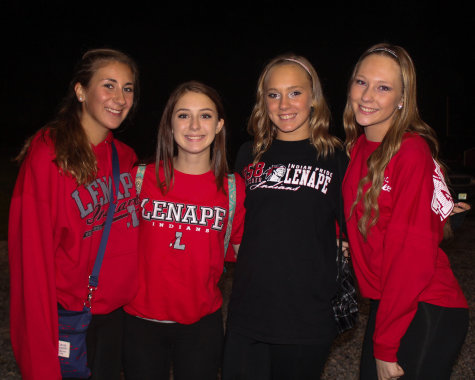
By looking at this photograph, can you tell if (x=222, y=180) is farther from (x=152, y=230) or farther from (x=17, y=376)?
(x=17, y=376)

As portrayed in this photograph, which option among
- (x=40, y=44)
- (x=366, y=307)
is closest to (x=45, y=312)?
(x=366, y=307)

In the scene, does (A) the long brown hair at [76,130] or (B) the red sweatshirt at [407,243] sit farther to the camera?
(A) the long brown hair at [76,130]

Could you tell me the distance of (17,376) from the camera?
3.51 meters

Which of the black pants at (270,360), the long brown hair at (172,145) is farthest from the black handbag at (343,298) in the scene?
the long brown hair at (172,145)

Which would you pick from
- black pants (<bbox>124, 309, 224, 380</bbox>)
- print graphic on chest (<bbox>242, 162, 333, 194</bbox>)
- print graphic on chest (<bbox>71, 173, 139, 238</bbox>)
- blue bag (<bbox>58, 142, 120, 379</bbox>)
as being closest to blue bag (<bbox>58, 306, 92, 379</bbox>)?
blue bag (<bbox>58, 142, 120, 379</bbox>)

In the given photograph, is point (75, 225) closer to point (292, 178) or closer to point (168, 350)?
point (168, 350)

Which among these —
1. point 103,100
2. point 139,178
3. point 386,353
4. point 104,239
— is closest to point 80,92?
point 103,100

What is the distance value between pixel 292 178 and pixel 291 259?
454 mm

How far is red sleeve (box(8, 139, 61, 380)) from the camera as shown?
193cm

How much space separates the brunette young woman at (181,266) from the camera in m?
2.23

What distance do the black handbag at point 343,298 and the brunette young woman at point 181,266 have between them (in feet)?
2.17

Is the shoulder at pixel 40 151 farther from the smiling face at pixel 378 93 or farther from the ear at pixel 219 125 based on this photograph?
the smiling face at pixel 378 93

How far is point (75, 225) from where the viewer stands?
80.7 inches

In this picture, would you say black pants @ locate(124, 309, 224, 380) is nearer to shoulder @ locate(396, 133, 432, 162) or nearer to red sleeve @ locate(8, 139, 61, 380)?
red sleeve @ locate(8, 139, 61, 380)
